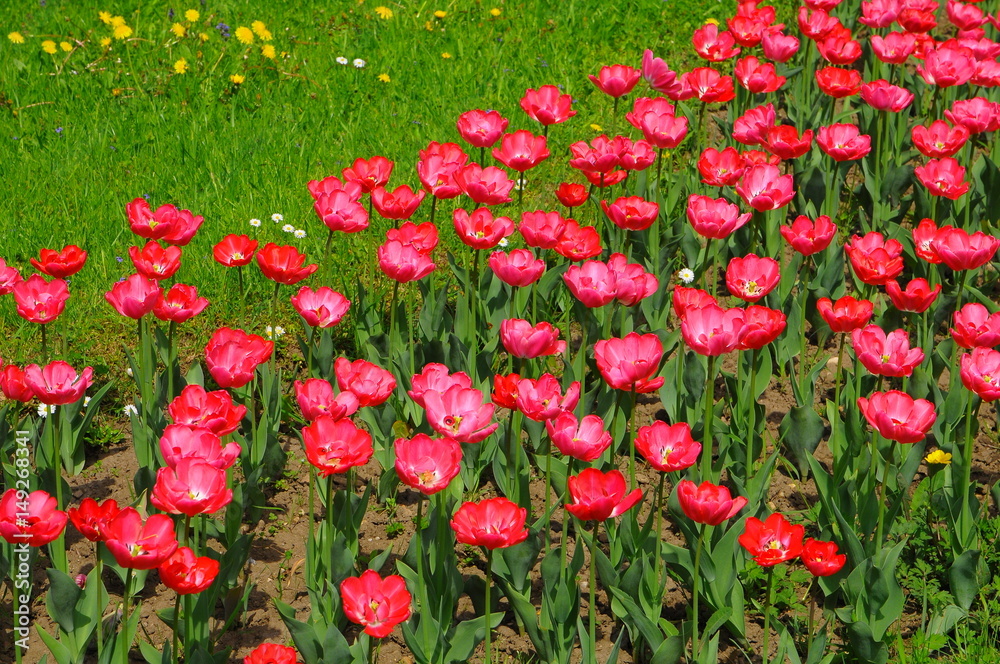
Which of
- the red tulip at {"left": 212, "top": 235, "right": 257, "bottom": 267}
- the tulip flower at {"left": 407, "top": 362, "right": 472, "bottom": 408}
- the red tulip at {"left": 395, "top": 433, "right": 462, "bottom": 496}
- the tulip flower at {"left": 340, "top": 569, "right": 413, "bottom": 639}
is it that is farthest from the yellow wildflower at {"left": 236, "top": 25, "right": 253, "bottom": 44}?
the tulip flower at {"left": 340, "top": 569, "right": 413, "bottom": 639}

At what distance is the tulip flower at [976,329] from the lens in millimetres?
2803

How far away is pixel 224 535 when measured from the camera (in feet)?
9.39

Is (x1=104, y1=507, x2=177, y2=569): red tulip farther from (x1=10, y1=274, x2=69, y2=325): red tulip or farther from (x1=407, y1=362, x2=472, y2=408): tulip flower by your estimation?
(x1=10, y1=274, x2=69, y2=325): red tulip

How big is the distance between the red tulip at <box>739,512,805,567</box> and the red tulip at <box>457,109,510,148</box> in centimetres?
183

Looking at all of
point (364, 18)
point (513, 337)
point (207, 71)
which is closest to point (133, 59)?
point (207, 71)

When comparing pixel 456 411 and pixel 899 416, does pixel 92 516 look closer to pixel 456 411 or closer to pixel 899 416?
pixel 456 411

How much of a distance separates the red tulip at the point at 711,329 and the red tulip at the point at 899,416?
35 centimetres

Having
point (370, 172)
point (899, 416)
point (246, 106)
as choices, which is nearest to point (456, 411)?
point (899, 416)

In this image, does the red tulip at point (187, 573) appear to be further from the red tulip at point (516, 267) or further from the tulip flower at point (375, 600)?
the red tulip at point (516, 267)

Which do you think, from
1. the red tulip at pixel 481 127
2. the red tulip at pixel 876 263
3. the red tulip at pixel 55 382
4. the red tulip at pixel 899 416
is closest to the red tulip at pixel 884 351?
the red tulip at pixel 899 416

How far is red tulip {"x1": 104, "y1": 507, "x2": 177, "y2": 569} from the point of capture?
2014mm

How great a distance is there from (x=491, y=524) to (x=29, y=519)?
920 mm

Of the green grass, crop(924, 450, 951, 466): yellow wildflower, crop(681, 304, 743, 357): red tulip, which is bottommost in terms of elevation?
the green grass

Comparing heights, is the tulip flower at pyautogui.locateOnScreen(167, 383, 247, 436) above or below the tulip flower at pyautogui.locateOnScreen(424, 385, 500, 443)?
below
